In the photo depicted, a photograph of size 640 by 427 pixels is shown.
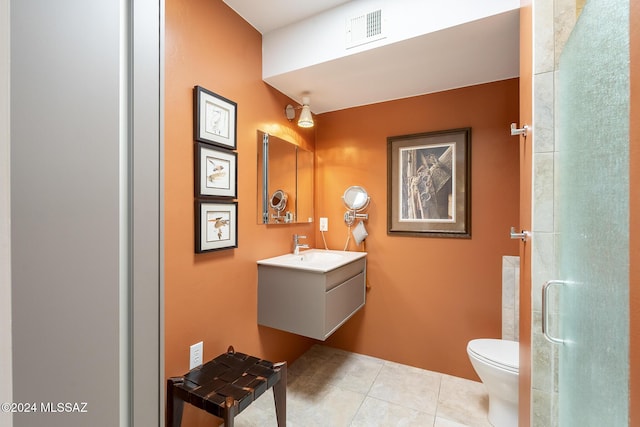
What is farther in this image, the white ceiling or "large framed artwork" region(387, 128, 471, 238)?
"large framed artwork" region(387, 128, 471, 238)

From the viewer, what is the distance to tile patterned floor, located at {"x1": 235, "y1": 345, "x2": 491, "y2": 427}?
1683mm

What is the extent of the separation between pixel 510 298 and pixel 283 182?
1873mm

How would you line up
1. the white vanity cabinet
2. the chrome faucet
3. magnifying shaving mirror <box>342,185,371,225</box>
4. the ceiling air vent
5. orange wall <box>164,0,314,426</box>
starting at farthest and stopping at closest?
magnifying shaving mirror <box>342,185,371,225</box>, the chrome faucet, the white vanity cabinet, the ceiling air vent, orange wall <box>164,0,314,426</box>

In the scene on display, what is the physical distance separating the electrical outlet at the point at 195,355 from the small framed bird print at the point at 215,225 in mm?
519

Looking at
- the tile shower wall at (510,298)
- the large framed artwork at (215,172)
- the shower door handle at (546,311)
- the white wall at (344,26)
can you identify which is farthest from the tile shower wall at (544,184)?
the large framed artwork at (215,172)

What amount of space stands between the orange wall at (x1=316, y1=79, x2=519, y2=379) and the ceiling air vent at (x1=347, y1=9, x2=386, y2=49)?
0.84 metres

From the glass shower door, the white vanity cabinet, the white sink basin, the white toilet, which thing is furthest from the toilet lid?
the white sink basin

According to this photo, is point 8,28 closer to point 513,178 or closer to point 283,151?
point 283,151

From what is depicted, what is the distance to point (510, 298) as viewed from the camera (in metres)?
1.97

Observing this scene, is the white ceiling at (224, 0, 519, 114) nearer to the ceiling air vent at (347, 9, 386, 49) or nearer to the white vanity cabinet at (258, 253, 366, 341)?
the ceiling air vent at (347, 9, 386, 49)

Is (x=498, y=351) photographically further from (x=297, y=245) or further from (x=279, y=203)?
(x=279, y=203)

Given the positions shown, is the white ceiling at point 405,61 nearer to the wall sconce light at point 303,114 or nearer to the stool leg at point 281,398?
the wall sconce light at point 303,114

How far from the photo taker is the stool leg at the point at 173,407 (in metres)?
1.29

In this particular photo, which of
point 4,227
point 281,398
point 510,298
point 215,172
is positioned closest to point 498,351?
point 510,298
